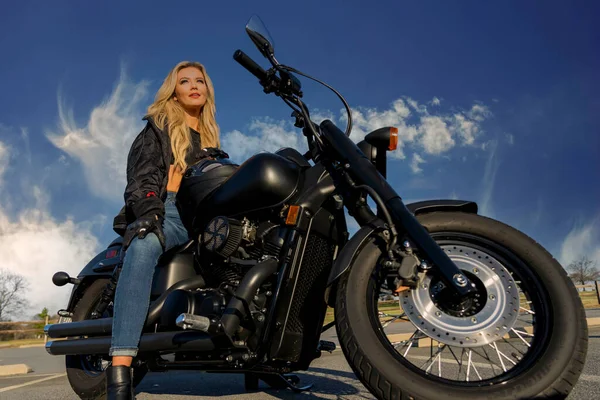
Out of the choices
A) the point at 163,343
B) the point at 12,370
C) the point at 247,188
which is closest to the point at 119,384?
the point at 163,343

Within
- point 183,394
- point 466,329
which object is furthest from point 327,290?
point 183,394

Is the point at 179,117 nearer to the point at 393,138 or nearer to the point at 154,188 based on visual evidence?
the point at 154,188

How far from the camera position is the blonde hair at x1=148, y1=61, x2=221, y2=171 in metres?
2.97

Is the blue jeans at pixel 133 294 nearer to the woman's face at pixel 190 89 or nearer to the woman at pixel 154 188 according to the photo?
the woman at pixel 154 188

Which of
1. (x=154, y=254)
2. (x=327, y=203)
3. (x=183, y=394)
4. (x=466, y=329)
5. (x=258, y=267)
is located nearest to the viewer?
(x=466, y=329)

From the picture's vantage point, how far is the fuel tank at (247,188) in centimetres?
237

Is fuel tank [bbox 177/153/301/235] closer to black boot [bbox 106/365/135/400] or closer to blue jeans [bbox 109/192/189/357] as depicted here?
blue jeans [bbox 109/192/189/357]

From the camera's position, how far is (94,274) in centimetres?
347

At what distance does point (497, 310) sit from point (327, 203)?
0.96 metres

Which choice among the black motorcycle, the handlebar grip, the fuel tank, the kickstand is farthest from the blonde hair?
the kickstand

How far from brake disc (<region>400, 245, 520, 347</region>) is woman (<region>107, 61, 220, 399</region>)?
1.46m

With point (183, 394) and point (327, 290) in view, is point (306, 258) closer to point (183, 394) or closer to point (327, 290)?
point (327, 290)

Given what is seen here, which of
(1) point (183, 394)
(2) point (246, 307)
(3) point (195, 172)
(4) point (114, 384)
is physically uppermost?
(3) point (195, 172)

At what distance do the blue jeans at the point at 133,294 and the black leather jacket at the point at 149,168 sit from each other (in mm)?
186
